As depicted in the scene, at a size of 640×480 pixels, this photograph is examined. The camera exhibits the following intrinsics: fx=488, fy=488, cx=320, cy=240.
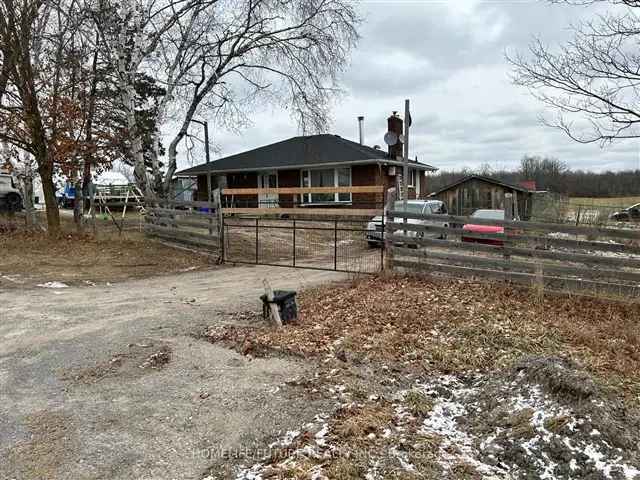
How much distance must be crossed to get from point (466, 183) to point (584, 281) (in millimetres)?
22469

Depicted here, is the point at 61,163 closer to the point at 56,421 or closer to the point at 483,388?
the point at 56,421

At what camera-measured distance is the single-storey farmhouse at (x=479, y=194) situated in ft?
90.8

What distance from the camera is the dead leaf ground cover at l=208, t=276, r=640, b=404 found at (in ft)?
15.9

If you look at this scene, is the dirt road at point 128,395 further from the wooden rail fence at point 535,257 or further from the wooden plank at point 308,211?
the wooden plank at point 308,211

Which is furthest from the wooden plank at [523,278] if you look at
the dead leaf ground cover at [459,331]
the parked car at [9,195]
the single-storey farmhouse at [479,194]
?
the parked car at [9,195]

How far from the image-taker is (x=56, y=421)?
3.78 meters

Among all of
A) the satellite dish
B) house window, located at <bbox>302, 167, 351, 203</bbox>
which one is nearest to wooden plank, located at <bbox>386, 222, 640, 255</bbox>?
the satellite dish

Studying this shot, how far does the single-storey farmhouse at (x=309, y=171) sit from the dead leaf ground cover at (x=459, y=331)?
14404mm

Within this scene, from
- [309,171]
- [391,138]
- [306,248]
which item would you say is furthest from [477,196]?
[391,138]

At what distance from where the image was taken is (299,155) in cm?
2575

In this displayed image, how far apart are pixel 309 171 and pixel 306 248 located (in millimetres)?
11263

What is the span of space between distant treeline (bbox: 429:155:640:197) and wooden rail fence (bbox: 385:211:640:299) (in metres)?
39.7

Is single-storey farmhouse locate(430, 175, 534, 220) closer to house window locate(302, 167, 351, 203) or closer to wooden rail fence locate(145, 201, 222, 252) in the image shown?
house window locate(302, 167, 351, 203)

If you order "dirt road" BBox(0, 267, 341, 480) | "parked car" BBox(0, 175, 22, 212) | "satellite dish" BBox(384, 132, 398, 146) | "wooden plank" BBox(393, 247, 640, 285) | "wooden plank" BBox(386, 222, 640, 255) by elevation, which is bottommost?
"dirt road" BBox(0, 267, 341, 480)
